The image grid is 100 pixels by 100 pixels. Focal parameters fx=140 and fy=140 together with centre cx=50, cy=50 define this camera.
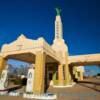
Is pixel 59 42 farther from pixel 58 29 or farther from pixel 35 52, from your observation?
pixel 35 52

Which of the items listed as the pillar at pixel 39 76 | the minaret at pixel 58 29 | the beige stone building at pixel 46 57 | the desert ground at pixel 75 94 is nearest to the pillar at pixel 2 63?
the beige stone building at pixel 46 57

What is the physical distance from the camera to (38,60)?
1543 centimetres

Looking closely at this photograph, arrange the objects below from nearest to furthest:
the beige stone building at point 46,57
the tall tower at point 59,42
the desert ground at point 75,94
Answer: the desert ground at point 75,94, the beige stone building at point 46,57, the tall tower at point 59,42

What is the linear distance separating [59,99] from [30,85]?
378cm

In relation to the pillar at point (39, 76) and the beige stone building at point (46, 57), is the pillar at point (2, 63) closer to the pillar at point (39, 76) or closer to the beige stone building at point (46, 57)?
the beige stone building at point (46, 57)

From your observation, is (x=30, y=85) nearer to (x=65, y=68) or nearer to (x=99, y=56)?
(x=65, y=68)

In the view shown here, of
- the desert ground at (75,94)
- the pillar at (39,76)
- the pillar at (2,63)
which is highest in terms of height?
the pillar at (2,63)

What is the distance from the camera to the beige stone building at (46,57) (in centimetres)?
1527

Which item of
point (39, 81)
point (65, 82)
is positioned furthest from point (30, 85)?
point (65, 82)

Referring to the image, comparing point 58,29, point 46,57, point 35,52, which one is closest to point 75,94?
point 35,52

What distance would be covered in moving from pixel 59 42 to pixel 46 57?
8200mm

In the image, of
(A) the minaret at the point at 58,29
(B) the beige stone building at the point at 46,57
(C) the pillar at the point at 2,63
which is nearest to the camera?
(B) the beige stone building at the point at 46,57

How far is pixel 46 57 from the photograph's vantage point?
69.4 ft

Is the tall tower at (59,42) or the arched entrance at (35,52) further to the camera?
A: the tall tower at (59,42)
